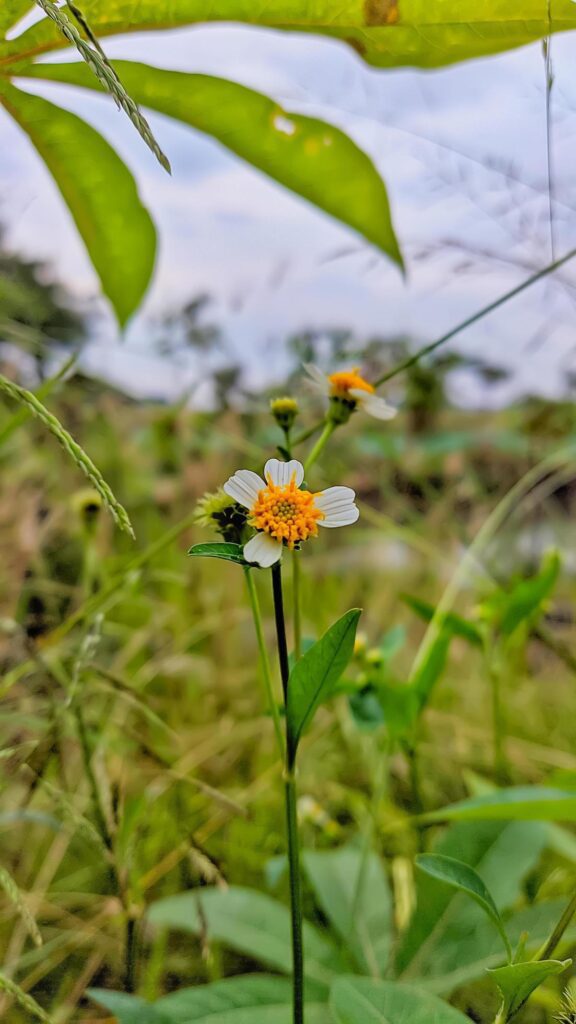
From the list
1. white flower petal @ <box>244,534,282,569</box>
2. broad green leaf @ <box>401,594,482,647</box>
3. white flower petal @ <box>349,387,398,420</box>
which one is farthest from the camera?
broad green leaf @ <box>401,594,482,647</box>

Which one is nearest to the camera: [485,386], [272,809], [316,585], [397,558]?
[272,809]

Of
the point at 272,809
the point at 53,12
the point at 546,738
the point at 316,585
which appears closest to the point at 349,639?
the point at 53,12

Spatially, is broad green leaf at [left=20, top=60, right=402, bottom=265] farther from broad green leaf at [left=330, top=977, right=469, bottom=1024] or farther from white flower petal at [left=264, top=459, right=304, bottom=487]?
broad green leaf at [left=330, top=977, right=469, bottom=1024]

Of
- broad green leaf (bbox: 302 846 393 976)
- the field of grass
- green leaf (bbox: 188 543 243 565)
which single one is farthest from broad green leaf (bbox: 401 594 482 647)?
green leaf (bbox: 188 543 243 565)

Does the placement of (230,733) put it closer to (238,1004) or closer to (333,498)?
(238,1004)

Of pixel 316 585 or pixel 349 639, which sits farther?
pixel 316 585

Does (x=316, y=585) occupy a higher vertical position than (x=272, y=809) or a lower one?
higher

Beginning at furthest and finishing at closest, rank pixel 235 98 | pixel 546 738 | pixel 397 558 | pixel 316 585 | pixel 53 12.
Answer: pixel 397 558 → pixel 316 585 → pixel 546 738 → pixel 235 98 → pixel 53 12

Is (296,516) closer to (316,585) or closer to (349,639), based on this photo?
(349,639)
